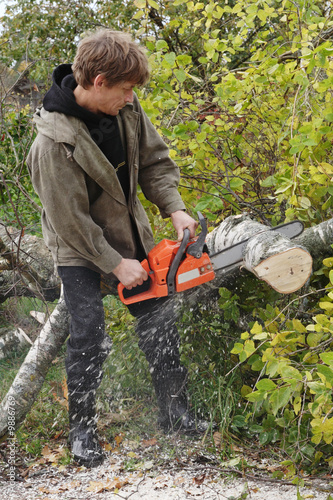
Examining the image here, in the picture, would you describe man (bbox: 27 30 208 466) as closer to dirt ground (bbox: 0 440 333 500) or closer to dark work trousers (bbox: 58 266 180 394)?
dark work trousers (bbox: 58 266 180 394)

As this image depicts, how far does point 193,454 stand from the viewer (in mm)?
2809

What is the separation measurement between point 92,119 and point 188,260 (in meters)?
0.87

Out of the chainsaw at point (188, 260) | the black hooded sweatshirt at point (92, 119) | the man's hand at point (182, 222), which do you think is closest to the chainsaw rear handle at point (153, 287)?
the chainsaw at point (188, 260)

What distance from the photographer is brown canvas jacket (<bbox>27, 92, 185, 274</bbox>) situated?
257 cm

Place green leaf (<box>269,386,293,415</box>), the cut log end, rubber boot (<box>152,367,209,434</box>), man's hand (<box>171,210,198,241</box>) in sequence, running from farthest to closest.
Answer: rubber boot (<box>152,367,209,434</box>) < man's hand (<box>171,210,198,241</box>) < the cut log end < green leaf (<box>269,386,293,415</box>)

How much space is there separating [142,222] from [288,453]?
4.75 feet

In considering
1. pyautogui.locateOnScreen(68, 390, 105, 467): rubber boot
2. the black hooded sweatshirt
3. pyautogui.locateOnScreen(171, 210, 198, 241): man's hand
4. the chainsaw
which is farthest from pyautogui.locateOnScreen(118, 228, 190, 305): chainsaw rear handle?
pyautogui.locateOnScreen(68, 390, 105, 467): rubber boot

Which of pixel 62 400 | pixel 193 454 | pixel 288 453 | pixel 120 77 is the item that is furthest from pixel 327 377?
pixel 62 400

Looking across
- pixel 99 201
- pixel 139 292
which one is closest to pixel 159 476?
pixel 139 292

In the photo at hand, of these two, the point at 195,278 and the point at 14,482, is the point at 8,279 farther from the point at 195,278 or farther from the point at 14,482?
the point at 195,278

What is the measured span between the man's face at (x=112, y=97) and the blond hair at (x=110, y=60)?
3cm

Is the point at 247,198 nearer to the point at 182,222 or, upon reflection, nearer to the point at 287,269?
the point at 182,222

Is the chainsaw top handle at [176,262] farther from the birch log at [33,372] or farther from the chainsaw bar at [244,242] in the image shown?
the birch log at [33,372]

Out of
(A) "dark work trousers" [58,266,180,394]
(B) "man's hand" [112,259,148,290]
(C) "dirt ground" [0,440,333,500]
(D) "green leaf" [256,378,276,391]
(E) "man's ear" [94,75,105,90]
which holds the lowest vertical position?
(C) "dirt ground" [0,440,333,500]
